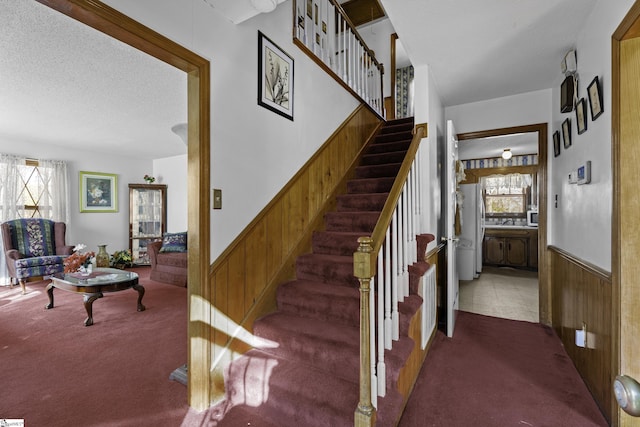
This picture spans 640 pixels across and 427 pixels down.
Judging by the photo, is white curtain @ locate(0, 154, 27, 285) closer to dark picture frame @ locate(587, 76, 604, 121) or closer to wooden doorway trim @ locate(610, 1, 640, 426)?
wooden doorway trim @ locate(610, 1, 640, 426)

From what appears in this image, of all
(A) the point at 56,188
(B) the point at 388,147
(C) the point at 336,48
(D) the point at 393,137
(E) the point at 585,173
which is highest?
(C) the point at 336,48

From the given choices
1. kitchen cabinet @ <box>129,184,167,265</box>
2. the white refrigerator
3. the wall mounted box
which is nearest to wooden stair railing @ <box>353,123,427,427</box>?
the wall mounted box

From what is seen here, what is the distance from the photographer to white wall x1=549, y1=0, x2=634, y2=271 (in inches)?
67.8

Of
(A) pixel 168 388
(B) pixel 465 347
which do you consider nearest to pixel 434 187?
(B) pixel 465 347

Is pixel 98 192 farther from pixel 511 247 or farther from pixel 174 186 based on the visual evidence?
pixel 511 247

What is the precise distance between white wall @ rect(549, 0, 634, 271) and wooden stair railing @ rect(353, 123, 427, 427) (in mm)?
1102

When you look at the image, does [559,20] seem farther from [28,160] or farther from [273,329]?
[28,160]

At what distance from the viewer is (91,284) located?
10.4ft

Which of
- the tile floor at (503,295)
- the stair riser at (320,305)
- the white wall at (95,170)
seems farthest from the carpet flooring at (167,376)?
the white wall at (95,170)

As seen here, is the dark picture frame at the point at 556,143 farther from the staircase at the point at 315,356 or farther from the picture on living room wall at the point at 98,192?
the picture on living room wall at the point at 98,192

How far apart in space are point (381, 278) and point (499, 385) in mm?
1340

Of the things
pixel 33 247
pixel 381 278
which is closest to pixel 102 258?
pixel 33 247

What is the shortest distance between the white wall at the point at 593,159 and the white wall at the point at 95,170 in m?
7.61

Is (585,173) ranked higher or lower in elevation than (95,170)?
lower
